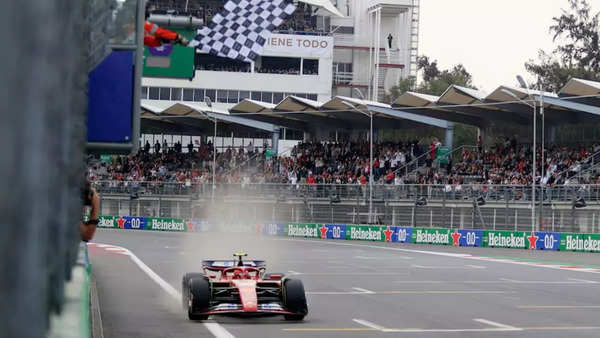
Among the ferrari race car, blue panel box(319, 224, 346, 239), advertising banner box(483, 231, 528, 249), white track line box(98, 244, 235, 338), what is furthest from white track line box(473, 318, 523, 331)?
blue panel box(319, 224, 346, 239)

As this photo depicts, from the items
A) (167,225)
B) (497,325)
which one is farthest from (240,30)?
(167,225)

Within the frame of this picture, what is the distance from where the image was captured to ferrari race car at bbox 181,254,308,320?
13391 millimetres

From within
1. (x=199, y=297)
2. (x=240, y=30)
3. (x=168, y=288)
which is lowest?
(x=168, y=288)

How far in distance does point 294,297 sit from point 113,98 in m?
5.43

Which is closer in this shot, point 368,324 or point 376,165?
point 368,324

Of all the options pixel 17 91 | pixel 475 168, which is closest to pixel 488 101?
pixel 475 168

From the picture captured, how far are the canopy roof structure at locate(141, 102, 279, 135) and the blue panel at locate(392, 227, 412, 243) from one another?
18659 mm

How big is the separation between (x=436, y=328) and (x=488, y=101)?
1286 inches

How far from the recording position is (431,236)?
4128 cm

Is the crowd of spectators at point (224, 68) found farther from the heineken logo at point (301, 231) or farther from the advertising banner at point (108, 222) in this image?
the heineken logo at point (301, 231)

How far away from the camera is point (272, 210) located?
48.4 m

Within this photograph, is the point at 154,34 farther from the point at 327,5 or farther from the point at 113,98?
the point at 327,5

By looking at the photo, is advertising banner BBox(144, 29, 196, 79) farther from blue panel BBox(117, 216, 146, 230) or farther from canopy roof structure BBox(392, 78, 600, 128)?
blue panel BBox(117, 216, 146, 230)

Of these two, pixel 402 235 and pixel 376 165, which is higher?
pixel 376 165
